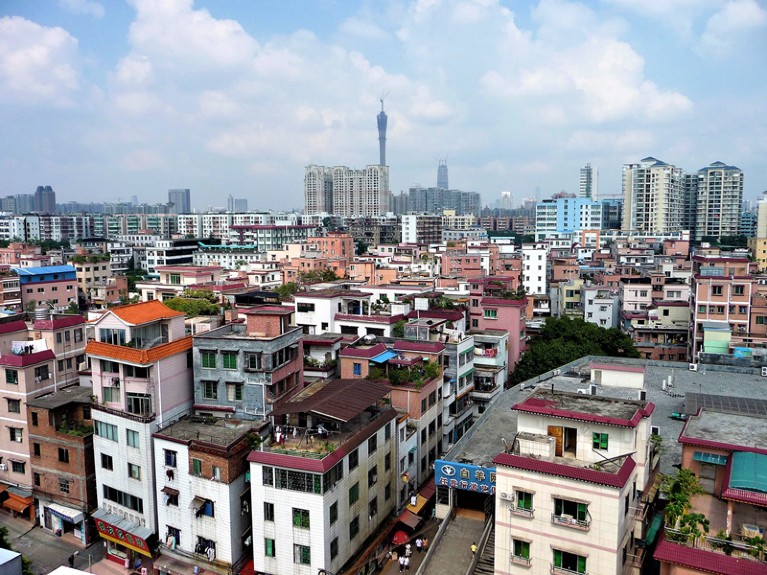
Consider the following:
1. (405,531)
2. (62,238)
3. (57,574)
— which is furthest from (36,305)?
(62,238)

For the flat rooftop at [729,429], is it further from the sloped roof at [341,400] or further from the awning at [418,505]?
the awning at [418,505]

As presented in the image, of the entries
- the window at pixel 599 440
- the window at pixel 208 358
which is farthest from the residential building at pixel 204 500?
the window at pixel 599 440

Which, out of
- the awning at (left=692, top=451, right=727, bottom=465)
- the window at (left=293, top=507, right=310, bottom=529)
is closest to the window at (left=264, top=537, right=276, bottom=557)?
the window at (left=293, top=507, right=310, bottom=529)

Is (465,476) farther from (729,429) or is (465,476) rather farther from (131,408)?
(131,408)

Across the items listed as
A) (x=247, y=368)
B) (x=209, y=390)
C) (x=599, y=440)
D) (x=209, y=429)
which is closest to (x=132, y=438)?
(x=209, y=429)

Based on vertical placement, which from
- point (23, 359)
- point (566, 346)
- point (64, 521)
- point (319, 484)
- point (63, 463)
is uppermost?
point (23, 359)

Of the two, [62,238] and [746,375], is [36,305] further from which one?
[62,238]
